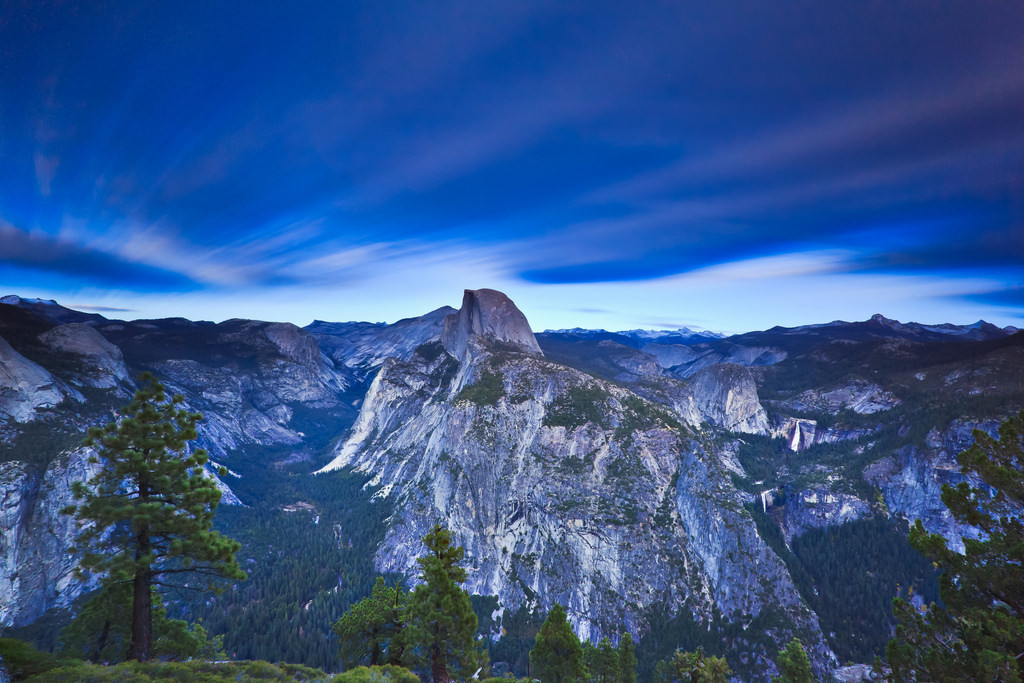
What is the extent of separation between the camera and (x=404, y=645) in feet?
96.5

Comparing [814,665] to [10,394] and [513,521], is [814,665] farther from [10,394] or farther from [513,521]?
[10,394]

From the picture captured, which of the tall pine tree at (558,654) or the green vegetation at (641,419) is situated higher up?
the green vegetation at (641,419)

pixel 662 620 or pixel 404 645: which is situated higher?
pixel 404 645

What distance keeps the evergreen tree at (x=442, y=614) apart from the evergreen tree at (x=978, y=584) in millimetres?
22283

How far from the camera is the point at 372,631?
31266 millimetres

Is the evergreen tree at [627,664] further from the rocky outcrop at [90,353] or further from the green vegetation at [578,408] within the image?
the rocky outcrop at [90,353]

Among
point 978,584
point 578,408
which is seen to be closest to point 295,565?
point 578,408

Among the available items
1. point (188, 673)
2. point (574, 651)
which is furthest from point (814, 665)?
point (188, 673)

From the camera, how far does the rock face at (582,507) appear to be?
11425 centimetres

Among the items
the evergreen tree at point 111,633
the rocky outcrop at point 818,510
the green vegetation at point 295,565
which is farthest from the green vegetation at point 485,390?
the evergreen tree at point 111,633

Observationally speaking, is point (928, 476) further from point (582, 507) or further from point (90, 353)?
point (90, 353)

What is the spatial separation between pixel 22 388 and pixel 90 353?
4960cm

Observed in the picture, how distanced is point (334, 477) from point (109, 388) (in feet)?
282

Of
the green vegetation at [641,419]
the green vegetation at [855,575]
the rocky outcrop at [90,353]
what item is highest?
the rocky outcrop at [90,353]
